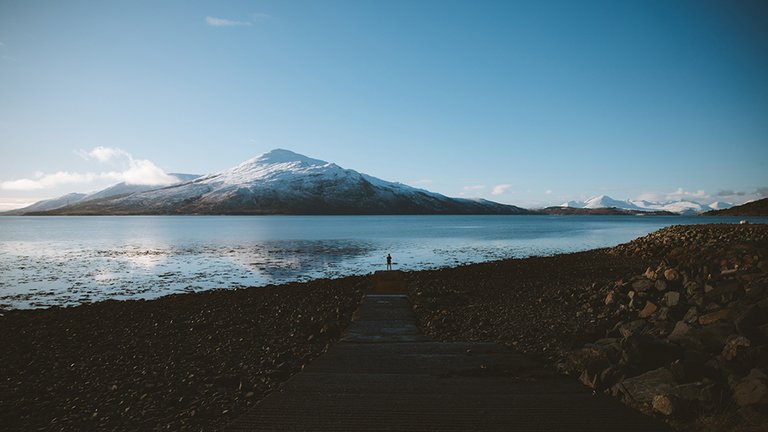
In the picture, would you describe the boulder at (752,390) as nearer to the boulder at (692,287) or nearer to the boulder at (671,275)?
the boulder at (692,287)

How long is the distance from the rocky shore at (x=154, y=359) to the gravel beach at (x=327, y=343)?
0.16 feet

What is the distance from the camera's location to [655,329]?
10125 millimetres

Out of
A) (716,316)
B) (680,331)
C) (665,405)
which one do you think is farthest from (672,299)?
(665,405)

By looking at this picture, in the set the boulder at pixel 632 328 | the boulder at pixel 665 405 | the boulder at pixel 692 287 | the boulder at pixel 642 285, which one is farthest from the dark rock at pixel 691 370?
the boulder at pixel 642 285

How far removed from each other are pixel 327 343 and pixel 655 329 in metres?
8.41

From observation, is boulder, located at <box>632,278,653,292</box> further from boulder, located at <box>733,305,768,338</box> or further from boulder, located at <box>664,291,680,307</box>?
boulder, located at <box>733,305,768,338</box>

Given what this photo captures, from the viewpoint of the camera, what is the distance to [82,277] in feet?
104

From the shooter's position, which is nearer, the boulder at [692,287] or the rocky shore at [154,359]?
the rocky shore at [154,359]

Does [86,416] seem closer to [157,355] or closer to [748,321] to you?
[157,355]

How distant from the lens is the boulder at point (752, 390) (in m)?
5.86

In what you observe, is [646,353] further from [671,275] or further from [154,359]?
[154,359]

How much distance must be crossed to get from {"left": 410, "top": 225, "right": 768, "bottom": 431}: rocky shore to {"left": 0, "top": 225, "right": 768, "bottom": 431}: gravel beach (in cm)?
3

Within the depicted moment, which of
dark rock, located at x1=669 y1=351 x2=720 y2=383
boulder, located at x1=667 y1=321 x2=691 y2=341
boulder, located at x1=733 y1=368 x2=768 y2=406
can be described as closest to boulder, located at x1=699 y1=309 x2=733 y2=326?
boulder, located at x1=667 y1=321 x2=691 y2=341

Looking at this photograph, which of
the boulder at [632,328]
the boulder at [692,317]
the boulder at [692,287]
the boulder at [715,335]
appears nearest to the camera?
the boulder at [715,335]
